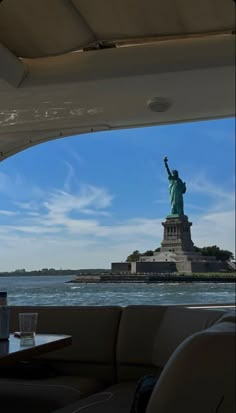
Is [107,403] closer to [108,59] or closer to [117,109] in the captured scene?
[117,109]

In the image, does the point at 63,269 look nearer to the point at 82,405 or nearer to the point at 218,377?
the point at 82,405

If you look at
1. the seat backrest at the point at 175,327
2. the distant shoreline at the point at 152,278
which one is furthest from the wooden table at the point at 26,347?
the distant shoreline at the point at 152,278

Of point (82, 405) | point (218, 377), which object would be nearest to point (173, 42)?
point (218, 377)

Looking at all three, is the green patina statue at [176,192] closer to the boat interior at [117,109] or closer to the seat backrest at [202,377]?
the boat interior at [117,109]

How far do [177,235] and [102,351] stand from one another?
83 centimetres

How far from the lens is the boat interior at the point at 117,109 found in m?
1.30

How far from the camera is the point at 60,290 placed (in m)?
3.91

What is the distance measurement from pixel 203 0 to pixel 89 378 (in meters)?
1.99

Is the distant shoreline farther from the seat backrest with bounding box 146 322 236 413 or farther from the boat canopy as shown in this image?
the seat backrest with bounding box 146 322 236 413

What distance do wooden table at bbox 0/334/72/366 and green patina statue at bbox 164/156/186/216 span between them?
1086 mm

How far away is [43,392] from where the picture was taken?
225cm

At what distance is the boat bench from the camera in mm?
2250

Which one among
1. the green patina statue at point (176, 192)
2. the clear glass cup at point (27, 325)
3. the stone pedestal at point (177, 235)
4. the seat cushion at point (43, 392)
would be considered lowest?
the seat cushion at point (43, 392)

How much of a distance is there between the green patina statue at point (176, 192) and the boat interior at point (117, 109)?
57cm
